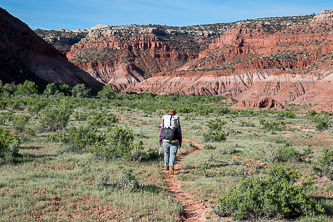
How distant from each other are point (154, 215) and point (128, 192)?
1253mm

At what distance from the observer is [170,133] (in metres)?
7.98

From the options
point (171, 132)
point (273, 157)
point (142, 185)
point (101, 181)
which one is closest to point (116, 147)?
point (171, 132)

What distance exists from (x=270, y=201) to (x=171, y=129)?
3.89 meters

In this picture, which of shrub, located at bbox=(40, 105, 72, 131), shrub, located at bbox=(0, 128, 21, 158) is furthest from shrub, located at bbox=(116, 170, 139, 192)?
shrub, located at bbox=(40, 105, 72, 131)

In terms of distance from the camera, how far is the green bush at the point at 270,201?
4785 millimetres

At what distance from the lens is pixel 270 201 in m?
4.80

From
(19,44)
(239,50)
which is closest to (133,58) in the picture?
(239,50)

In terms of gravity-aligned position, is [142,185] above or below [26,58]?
below

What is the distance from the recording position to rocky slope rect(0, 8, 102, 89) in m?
70.9

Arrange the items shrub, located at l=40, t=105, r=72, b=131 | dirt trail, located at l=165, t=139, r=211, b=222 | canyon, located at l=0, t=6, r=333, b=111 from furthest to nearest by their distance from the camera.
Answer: canyon, located at l=0, t=6, r=333, b=111 < shrub, located at l=40, t=105, r=72, b=131 < dirt trail, located at l=165, t=139, r=211, b=222

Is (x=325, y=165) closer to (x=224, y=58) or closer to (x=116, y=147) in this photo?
(x=116, y=147)

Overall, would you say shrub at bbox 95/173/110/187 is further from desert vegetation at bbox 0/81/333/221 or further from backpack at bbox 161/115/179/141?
backpack at bbox 161/115/179/141

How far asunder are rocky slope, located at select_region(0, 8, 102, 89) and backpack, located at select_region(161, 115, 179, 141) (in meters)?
71.7

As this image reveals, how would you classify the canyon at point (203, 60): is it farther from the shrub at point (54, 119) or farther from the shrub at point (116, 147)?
the shrub at point (116, 147)
